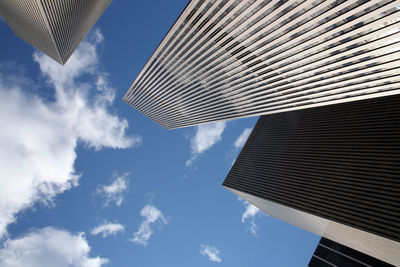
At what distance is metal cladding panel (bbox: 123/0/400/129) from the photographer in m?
35.8

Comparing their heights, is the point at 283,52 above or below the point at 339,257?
above

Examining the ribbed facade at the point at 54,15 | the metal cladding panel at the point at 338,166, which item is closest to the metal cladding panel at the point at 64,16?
the ribbed facade at the point at 54,15

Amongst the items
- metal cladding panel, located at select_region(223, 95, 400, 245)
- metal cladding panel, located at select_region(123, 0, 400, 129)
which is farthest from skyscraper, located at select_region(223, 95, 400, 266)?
metal cladding panel, located at select_region(123, 0, 400, 129)

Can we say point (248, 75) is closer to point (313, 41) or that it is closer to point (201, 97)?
point (313, 41)

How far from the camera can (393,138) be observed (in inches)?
2908

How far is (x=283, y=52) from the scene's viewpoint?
49.3 m

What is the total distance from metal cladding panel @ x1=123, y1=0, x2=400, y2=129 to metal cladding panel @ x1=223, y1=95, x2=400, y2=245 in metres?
29.9

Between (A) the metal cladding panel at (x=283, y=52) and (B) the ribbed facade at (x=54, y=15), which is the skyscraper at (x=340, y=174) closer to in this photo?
(A) the metal cladding panel at (x=283, y=52)

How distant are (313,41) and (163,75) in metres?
64.5

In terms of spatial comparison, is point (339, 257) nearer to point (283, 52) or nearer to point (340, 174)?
point (340, 174)

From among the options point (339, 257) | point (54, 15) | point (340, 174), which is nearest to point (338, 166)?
point (340, 174)

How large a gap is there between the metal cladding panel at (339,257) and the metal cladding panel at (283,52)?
60.2 meters

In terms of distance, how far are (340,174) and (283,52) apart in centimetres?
5564

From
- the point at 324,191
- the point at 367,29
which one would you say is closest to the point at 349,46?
the point at 367,29
